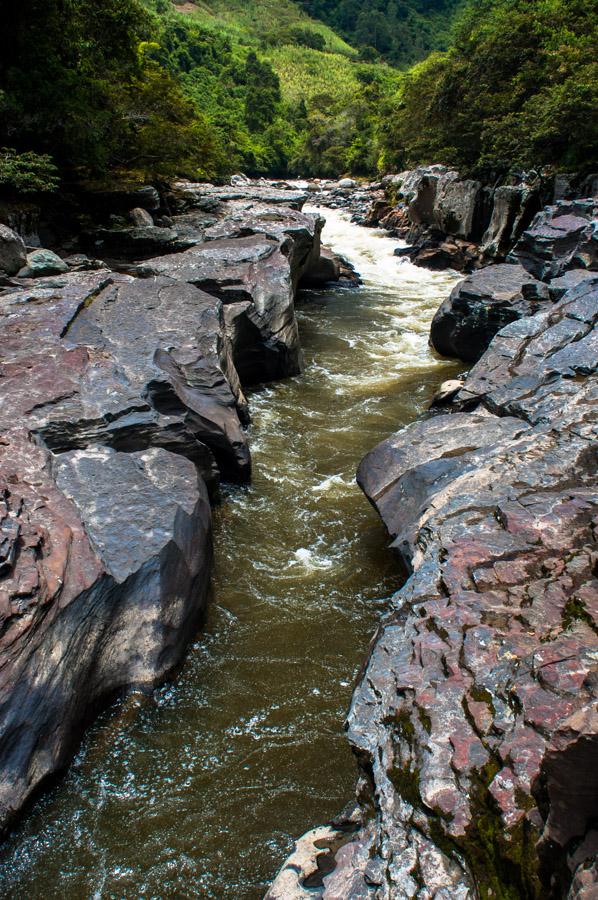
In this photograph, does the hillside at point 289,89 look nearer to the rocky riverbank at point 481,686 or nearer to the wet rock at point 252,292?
the wet rock at point 252,292

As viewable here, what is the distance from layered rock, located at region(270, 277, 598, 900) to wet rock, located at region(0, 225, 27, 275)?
22.3ft

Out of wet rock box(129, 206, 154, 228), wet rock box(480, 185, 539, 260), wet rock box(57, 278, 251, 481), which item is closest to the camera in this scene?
wet rock box(57, 278, 251, 481)

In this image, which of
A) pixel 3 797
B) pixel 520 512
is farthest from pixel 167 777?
pixel 520 512

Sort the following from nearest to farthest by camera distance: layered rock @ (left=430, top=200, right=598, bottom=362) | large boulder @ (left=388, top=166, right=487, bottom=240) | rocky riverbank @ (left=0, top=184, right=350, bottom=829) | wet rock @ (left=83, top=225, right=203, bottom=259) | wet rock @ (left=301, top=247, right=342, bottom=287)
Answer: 1. rocky riverbank @ (left=0, top=184, right=350, bottom=829)
2. layered rock @ (left=430, top=200, right=598, bottom=362)
3. wet rock @ (left=83, top=225, right=203, bottom=259)
4. wet rock @ (left=301, top=247, right=342, bottom=287)
5. large boulder @ (left=388, top=166, right=487, bottom=240)

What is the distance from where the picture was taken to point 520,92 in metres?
19.4

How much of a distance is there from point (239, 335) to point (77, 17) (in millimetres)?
9859

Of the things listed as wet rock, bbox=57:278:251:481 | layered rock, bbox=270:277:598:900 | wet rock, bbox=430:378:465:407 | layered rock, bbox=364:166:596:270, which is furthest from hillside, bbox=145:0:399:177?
layered rock, bbox=270:277:598:900

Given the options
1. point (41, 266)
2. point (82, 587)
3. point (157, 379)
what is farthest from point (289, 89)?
point (82, 587)

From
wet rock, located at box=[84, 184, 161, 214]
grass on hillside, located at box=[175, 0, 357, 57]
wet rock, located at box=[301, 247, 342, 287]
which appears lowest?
wet rock, located at box=[301, 247, 342, 287]

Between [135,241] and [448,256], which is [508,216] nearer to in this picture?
[448,256]

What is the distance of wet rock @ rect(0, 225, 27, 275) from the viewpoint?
851 centimetres

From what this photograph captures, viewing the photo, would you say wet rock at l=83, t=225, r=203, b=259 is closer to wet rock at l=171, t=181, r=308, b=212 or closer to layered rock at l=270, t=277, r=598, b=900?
wet rock at l=171, t=181, r=308, b=212

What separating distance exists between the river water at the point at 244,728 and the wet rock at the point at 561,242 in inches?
273

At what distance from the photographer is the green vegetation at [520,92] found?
643 inches
